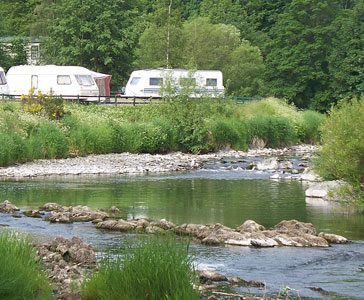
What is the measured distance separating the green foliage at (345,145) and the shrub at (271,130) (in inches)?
903

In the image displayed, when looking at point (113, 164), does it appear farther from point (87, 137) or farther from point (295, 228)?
point (295, 228)

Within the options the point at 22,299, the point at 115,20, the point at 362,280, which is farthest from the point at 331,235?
the point at 115,20

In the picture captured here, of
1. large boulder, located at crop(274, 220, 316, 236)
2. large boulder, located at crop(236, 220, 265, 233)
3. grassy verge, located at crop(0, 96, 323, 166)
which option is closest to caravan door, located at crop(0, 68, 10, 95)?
grassy verge, located at crop(0, 96, 323, 166)

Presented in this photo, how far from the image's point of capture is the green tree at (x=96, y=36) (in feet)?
211

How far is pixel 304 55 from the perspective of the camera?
2857 inches

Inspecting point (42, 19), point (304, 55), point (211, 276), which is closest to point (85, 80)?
point (304, 55)

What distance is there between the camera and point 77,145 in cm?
3828

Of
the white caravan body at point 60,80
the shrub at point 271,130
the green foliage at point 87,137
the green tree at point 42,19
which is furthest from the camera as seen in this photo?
the green tree at point 42,19

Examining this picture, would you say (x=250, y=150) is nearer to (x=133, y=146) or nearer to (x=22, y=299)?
(x=133, y=146)

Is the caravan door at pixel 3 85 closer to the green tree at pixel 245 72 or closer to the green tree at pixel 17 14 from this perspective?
the green tree at pixel 245 72

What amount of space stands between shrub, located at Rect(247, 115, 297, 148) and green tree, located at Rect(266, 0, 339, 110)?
21.9 metres

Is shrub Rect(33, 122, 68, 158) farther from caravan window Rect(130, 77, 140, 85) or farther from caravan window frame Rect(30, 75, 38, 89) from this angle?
caravan window Rect(130, 77, 140, 85)

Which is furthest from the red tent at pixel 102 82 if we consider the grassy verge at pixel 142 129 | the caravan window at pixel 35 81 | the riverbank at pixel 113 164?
the riverbank at pixel 113 164

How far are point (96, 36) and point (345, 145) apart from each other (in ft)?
145
